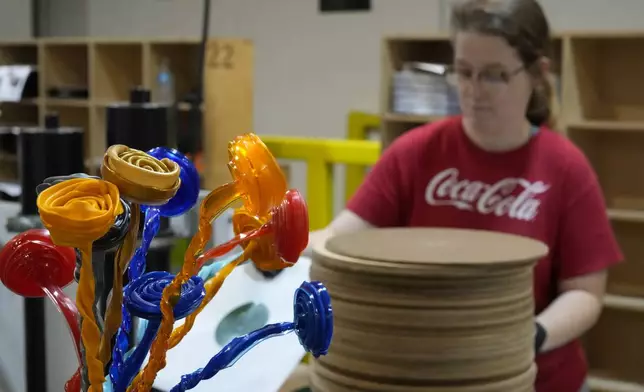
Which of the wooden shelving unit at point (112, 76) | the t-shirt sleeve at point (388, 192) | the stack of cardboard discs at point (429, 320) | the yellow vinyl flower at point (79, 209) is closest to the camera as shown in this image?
the yellow vinyl flower at point (79, 209)

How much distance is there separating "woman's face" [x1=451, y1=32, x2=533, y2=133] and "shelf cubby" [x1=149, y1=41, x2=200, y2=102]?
2723 mm

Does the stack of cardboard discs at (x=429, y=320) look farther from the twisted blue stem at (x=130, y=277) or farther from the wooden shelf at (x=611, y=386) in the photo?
the wooden shelf at (x=611, y=386)

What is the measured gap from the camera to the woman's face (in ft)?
4.24

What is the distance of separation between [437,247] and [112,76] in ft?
11.6

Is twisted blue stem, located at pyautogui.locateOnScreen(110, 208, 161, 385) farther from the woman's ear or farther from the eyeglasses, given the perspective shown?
the woman's ear

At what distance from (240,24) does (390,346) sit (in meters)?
3.41

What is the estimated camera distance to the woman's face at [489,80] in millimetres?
1291

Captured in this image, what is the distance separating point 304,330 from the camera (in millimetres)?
473

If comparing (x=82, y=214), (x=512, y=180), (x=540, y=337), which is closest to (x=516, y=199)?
(x=512, y=180)

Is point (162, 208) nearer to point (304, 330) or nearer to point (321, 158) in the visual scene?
point (304, 330)

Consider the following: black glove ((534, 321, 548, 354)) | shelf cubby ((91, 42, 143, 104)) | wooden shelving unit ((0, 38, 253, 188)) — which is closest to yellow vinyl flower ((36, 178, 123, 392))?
black glove ((534, 321, 548, 354))

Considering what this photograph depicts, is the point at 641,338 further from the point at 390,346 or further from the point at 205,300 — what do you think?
the point at 205,300

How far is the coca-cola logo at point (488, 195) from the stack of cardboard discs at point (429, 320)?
0.54 m

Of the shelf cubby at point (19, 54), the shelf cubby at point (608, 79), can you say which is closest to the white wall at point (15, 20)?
the shelf cubby at point (19, 54)
